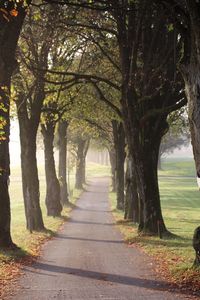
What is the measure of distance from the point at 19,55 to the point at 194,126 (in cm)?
1209

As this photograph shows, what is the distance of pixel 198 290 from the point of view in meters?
10.3

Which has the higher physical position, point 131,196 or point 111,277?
point 131,196

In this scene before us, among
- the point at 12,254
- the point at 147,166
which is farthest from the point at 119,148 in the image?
the point at 12,254

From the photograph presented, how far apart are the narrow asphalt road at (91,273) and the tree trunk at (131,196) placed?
16.0 feet

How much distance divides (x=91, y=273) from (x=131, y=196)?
14.8m

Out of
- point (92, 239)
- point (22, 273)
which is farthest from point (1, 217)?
point (92, 239)

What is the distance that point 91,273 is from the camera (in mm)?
13125

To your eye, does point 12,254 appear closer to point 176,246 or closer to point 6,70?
point 6,70

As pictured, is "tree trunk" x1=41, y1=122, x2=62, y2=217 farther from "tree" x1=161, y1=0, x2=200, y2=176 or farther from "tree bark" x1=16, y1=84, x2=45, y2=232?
"tree" x1=161, y1=0, x2=200, y2=176

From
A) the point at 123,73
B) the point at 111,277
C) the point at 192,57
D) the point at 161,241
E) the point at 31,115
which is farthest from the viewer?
the point at 31,115

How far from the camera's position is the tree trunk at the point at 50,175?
32438 millimetres

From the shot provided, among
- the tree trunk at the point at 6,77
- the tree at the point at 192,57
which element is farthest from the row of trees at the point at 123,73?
the tree at the point at 192,57

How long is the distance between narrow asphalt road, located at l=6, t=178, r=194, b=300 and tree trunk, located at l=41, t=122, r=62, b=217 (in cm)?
1041

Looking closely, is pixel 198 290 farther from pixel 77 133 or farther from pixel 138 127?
pixel 77 133
